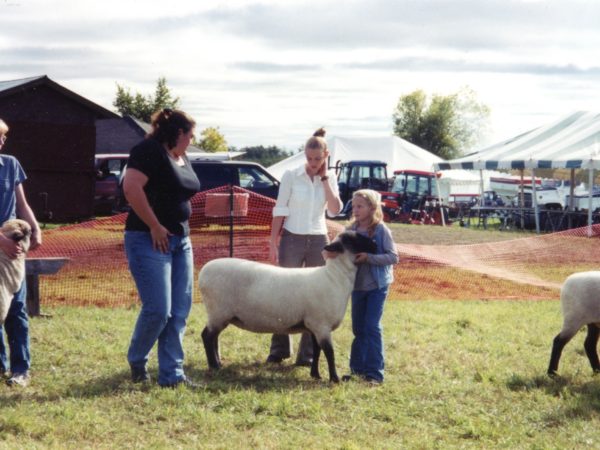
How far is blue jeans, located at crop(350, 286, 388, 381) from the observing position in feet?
19.9

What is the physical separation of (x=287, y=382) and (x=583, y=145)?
62.1ft

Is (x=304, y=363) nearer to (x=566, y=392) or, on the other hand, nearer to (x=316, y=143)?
(x=316, y=143)

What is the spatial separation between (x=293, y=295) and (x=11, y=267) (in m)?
2.03

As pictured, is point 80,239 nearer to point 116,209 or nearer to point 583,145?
point 116,209

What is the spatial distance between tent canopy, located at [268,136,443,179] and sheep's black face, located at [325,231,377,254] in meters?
32.4

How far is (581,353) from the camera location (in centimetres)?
723

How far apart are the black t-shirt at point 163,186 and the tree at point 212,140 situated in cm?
6937

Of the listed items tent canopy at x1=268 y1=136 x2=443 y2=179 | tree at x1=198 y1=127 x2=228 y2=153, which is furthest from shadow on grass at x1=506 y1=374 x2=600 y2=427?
tree at x1=198 y1=127 x2=228 y2=153

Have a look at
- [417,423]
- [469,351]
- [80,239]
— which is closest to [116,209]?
[80,239]

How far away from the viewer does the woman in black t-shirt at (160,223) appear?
17.6ft

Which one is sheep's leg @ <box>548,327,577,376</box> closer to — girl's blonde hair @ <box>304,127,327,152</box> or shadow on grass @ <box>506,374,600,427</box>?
shadow on grass @ <box>506,374,600,427</box>

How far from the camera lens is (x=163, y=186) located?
17.9ft

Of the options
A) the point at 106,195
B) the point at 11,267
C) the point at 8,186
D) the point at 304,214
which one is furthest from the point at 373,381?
the point at 106,195

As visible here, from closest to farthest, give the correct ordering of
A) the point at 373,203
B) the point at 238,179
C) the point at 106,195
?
the point at 373,203, the point at 238,179, the point at 106,195
